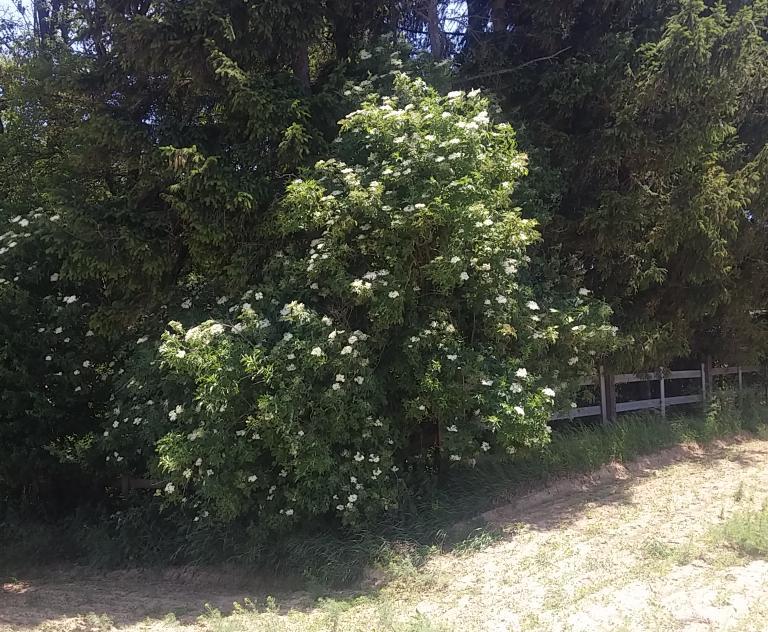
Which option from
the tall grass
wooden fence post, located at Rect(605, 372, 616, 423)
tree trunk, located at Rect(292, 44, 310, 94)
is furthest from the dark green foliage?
tree trunk, located at Rect(292, 44, 310, 94)

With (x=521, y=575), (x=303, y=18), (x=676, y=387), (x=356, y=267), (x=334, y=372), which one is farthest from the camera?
(x=676, y=387)

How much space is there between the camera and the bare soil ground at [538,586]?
445cm

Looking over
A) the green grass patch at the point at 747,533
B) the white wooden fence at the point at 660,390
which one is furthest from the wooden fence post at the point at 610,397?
the green grass patch at the point at 747,533

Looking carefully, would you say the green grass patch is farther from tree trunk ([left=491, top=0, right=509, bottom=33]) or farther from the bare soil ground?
tree trunk ([left=491, top=0, right=509, bottom=33])

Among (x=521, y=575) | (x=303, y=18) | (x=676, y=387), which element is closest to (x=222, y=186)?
(x=303, y=18)

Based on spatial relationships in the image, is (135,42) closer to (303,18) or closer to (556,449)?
(303,18)

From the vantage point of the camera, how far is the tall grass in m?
6.05

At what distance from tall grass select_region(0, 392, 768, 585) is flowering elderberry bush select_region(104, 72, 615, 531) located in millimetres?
350

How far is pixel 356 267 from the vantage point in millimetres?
6410

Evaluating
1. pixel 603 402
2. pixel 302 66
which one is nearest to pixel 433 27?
pixel 302 66

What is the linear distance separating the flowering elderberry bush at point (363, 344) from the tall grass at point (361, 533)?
350 millimetres

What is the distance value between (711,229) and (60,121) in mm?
8315

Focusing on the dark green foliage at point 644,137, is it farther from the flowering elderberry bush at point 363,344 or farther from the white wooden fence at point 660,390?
the flowering elderberry bush at point 363,344

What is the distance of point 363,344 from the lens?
600 cm
